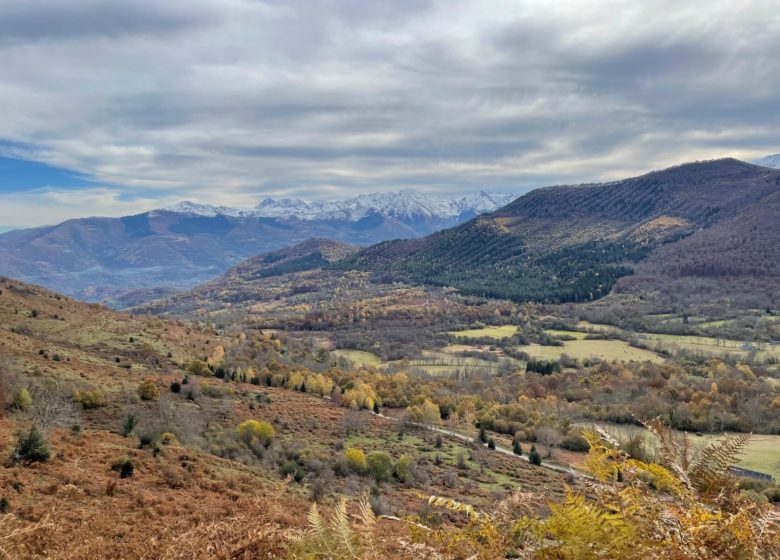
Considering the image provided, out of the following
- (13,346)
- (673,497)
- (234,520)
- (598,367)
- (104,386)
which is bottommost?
(598,367)

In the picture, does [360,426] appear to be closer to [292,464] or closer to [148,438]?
[292,464]

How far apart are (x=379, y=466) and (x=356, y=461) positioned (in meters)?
2.01

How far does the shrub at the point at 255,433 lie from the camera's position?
44228 millimetres

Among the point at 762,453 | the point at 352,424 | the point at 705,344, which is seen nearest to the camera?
the point at 352,424

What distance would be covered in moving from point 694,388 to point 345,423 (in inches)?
2587

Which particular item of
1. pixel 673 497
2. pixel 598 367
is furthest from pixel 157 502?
pixel 598 367

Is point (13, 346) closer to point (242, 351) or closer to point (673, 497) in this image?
point (242, 351)

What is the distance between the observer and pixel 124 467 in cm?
2661

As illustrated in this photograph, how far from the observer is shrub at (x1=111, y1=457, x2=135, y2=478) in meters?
26.3

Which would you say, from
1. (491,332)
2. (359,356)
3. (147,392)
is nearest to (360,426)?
(147,392)

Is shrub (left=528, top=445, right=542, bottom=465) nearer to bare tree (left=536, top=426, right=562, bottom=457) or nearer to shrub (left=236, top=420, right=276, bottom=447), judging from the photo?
bare tree (left=536, top=426, right=562, bottom=457)

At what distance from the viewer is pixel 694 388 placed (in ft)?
290

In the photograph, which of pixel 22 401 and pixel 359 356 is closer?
pixel 22 401

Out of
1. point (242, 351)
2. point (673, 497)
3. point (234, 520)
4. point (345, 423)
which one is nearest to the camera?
point (673, 497)
